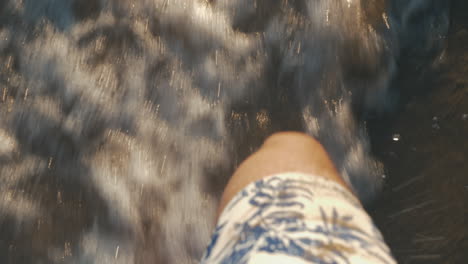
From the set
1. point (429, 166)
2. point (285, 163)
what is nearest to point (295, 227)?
point (285, 163)

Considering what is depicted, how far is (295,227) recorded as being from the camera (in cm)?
83

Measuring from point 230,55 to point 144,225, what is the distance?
2.15ft

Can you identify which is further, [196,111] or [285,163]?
[196,111]

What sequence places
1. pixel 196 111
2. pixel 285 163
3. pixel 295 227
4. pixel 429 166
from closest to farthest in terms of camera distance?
pixel 295 227 < pixel 285 163 < pixel 429 166 < pixel 196 111

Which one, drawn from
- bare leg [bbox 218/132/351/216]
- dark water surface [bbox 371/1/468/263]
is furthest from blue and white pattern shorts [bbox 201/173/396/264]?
dark water surface [bbox 371/1/468/263]

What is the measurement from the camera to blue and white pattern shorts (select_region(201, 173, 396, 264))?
0.78 metres

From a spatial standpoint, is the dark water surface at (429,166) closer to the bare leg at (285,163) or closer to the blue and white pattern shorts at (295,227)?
the bare leg at (285,163)

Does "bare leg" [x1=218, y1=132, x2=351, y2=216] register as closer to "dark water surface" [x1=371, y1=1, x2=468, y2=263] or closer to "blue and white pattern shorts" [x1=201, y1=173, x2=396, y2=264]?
"blue and white pattern shorts" [x1=201, y1=173, x2=396, y2=264]

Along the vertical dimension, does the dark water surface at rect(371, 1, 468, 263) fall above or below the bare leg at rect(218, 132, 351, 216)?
below

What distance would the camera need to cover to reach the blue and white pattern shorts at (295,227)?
78 centimetres

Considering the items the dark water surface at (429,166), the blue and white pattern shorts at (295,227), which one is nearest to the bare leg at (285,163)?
the blue and white pattern shorts at (295,227)

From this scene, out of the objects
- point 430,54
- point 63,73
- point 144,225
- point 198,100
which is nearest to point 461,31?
point 430,54

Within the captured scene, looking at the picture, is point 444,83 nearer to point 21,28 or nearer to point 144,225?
point 144,225

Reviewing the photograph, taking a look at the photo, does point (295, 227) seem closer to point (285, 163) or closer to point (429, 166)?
point (285, 163)
